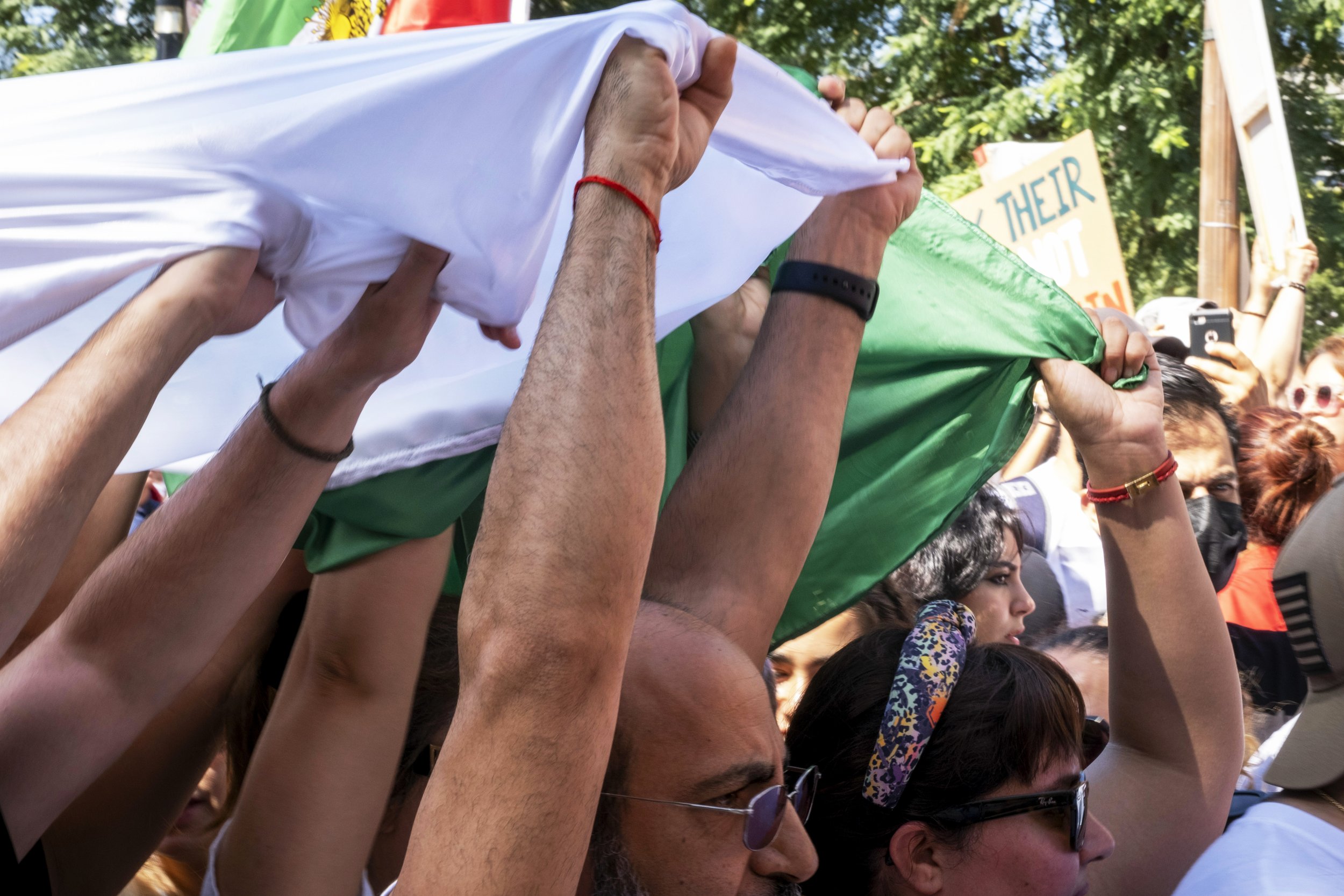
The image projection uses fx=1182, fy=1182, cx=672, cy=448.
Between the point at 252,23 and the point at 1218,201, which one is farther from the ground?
the point at 252,23

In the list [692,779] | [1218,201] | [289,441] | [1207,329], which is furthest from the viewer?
[1218,201]

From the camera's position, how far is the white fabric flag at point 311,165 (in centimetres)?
138

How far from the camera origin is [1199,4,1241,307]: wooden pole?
6.54 metres

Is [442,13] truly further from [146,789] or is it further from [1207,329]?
[1207,329]

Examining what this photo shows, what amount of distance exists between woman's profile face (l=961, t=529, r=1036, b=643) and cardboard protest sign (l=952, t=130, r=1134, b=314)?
2.56m

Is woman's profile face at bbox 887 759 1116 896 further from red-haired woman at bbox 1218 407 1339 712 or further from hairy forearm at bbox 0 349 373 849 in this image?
red-haired woman at bbox 1218 407 1339 712

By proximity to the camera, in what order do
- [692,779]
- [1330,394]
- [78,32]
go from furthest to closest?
[78,32]
[1330,394]
[692,779]

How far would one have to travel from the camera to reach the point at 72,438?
1228 mm

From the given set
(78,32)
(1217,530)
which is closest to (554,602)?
(1217,530)

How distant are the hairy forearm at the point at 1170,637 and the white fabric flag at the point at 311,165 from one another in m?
1.05

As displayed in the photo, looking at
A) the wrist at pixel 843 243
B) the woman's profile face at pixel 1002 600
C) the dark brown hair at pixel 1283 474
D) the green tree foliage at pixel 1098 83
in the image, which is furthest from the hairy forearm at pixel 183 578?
the green tree foliage at pixel 1098 83

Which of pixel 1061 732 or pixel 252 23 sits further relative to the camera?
pixel 252 23

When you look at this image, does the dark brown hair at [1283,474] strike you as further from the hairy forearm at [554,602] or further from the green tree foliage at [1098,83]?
the green tree foliage at [1098,83]

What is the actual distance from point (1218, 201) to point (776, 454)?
225 inches
